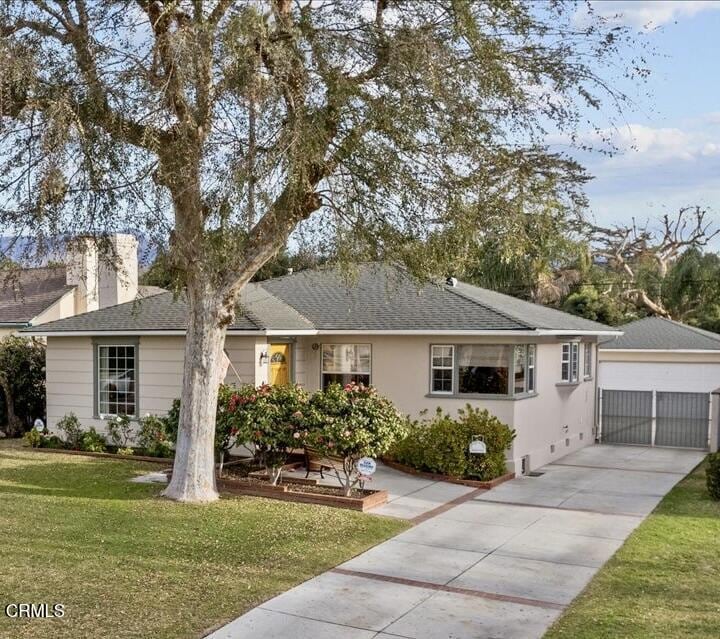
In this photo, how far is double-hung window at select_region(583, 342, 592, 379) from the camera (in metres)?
19.4

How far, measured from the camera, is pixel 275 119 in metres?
9.18

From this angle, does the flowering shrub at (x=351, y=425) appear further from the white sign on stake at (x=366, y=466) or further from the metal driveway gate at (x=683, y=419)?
the metal driveway gate at (x=683, y=419)

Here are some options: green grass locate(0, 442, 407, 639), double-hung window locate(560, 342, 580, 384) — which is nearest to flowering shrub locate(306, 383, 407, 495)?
green grass locate(0, 442, 407, 639)

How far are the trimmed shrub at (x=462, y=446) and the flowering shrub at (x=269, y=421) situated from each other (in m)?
2.76

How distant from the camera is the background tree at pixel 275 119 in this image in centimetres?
894

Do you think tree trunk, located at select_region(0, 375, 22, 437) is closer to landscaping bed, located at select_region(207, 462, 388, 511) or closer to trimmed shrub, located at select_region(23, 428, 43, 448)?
trimmed shrub, located at select_region(23, 428, 43, 448)

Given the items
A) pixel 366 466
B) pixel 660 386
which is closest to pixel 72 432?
pixel 366 466

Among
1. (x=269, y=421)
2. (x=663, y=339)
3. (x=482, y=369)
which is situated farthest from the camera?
(x=663, y=339)

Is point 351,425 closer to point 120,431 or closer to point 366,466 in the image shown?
point 366,466

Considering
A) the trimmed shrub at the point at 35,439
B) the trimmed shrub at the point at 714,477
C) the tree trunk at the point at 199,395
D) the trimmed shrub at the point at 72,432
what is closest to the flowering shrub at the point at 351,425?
the tree trunk at the point at 199,395

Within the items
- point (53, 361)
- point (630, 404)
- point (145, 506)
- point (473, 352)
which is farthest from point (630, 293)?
point (145, 506)

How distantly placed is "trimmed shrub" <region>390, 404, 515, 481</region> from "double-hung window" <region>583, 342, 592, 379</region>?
248 inches

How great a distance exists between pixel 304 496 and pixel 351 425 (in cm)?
138

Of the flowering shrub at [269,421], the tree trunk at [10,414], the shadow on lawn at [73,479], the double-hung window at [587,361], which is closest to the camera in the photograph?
the flowering shrub at [269,421]
